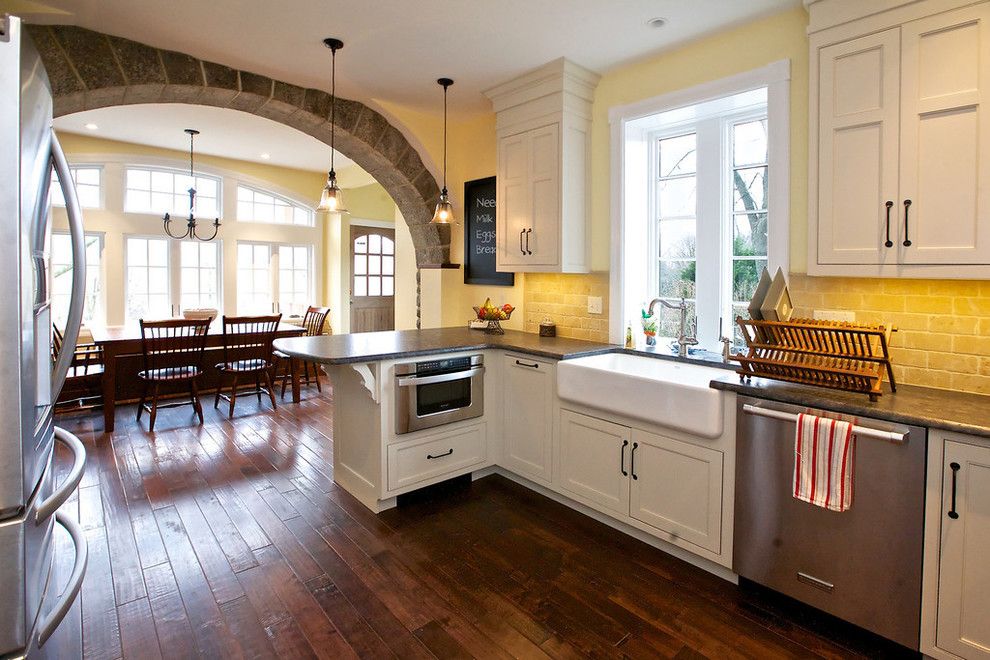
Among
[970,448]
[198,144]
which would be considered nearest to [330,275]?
[198,144]

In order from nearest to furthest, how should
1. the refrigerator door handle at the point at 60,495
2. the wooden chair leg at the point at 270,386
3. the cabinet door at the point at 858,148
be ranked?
the refrigerator door handle at the point at 60,495 < the cabinet door at the point at 858,148 < the wooden chair leg at the point at 270,386

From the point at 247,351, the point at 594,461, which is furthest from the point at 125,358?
the point at 594,461

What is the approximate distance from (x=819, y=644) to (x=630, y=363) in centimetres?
160

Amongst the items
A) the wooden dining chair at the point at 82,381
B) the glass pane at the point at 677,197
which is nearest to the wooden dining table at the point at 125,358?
the wooden dining chair at the point at 82,381

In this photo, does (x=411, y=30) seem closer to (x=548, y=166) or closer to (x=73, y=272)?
(x=548, y=166)

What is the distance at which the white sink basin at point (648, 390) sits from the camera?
7.93ft

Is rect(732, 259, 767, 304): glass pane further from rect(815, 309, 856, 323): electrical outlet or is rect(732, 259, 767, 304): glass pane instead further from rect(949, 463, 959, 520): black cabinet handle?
rect(949, 463, 959, 520): black cabinet handle

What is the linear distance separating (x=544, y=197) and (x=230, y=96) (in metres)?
2.18

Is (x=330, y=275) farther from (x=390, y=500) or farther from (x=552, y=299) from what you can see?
(x=390, y=500)

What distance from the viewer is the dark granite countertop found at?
1.81 m

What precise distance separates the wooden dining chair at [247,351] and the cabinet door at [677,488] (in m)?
3.98

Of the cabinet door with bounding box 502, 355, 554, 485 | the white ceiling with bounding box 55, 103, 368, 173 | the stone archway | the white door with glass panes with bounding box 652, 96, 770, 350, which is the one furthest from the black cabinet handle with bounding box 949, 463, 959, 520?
the white ceiling with bounding box 55, 103, 368, 173

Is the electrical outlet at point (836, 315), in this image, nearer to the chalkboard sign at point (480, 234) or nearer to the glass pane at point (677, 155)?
the glass pane at point (677, 155)

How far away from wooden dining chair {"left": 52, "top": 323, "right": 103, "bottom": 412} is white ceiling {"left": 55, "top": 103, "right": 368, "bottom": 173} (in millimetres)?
2138
